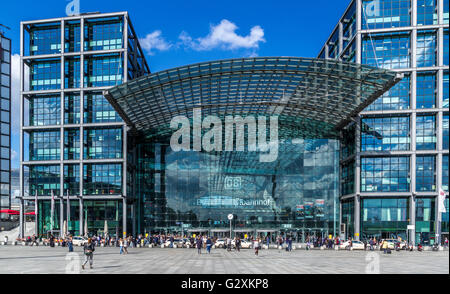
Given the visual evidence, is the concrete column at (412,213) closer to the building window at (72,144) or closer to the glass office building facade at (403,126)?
the glass office building facade at (403,126)

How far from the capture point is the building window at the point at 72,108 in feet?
203

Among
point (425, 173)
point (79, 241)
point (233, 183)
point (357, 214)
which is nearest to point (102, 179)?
point (79, 241)

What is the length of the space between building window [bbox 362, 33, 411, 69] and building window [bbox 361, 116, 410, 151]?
6.96 metres

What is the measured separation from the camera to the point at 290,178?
63.7 m

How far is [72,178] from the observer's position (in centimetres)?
6169

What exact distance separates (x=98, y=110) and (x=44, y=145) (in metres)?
9.85

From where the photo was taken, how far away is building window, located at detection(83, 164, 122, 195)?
60.4 metres

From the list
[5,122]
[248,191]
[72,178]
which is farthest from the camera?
[5,122]

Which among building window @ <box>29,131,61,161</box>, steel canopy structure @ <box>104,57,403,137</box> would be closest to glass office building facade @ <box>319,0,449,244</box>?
steel canopy structure @ <box>104,57,403,137</box>

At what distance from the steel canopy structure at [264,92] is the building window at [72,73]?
36.3 ft

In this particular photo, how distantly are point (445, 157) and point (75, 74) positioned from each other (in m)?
51.9

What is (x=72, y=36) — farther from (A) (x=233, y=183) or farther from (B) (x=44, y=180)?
(A) (x=233, y=183)
